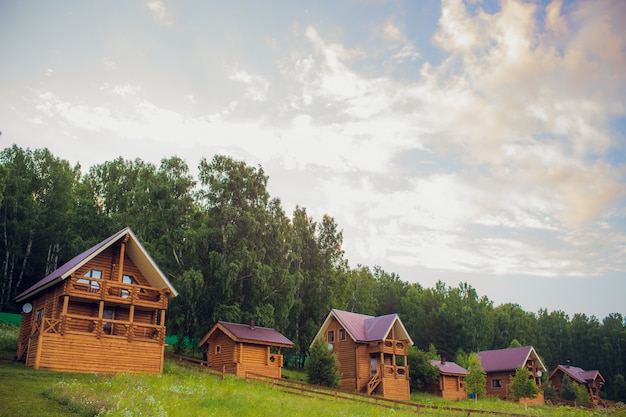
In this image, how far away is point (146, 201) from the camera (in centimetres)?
4531

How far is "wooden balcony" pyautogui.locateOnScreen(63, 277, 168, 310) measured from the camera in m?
27.2

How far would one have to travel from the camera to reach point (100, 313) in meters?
27.3

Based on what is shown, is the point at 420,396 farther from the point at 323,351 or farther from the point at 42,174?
the point at 42,174

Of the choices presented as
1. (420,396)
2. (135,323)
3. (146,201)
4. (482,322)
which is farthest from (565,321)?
(135,323)

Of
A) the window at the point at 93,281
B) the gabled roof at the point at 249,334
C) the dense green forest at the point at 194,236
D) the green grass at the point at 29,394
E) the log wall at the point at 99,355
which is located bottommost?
the green grass at the point at 29,394

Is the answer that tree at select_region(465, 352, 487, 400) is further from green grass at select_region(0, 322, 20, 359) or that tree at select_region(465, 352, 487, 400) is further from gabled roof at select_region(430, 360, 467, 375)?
green grass at select_region(0, 322, 20, 359)

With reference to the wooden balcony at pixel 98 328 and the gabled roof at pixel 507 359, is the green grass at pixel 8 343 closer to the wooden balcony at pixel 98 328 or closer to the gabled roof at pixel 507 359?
the wooden balcony at pixel 98 328

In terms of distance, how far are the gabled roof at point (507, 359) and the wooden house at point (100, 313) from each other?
131 feet

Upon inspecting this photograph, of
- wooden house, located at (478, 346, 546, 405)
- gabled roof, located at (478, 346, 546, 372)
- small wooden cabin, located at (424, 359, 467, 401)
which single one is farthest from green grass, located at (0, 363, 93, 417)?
wooden house, located at (478, 346, 546, 405)

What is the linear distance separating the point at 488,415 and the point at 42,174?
50725mm

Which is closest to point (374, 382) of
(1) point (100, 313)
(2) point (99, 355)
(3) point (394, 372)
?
(3) point (394, 372)

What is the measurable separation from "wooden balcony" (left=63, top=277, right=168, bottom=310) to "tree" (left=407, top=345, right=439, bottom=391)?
27.1 m

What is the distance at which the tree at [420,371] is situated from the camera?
1858 inches

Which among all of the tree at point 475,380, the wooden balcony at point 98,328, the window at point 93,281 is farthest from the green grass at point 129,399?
the tree at point 475,380
